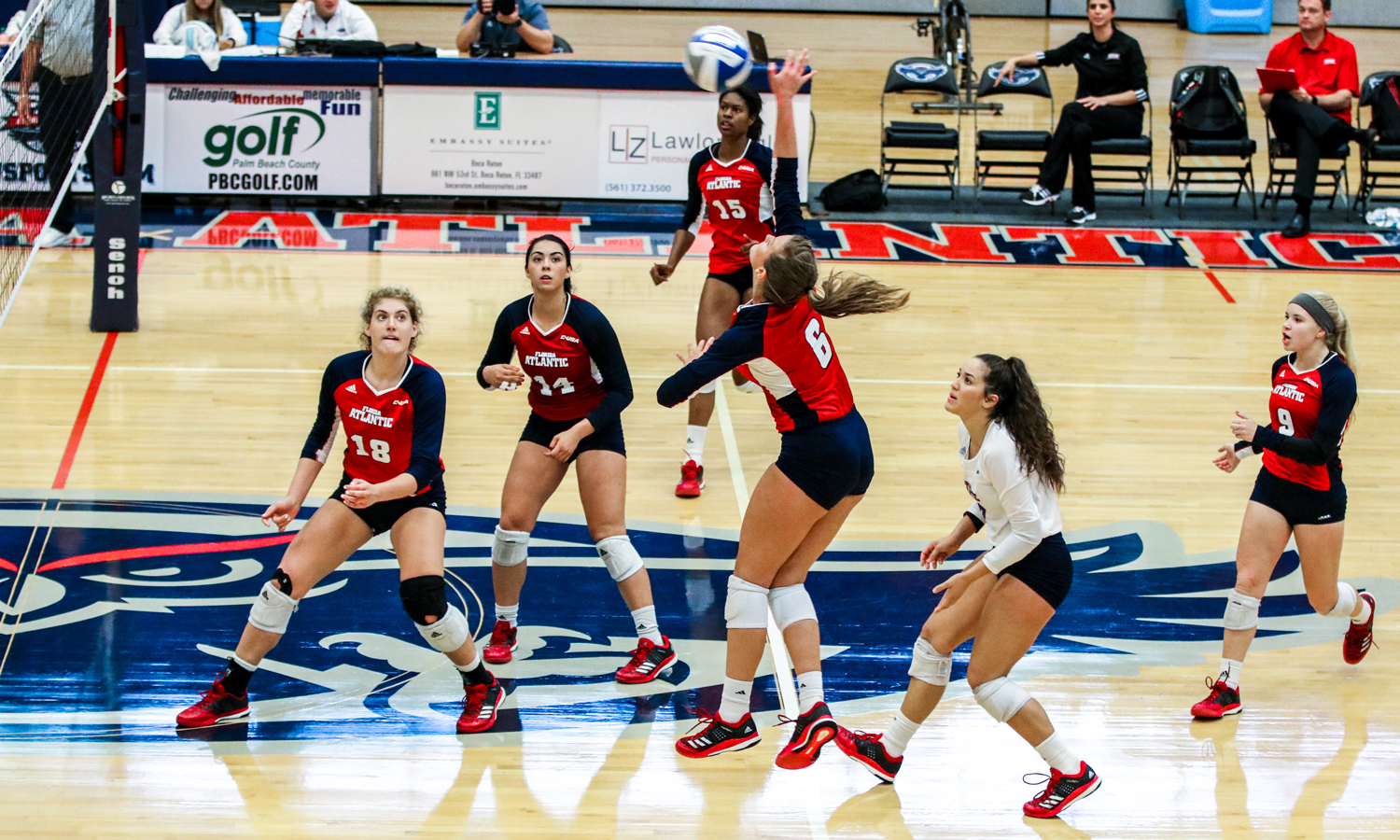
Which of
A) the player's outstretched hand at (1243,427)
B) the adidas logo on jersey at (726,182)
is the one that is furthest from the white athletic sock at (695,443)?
the player's outstretched hand at (1243,427)

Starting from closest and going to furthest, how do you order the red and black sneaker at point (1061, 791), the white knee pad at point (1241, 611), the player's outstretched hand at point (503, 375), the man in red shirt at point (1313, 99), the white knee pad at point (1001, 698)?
1. the white knee pad at point (1001, 698)
2. the red and black sneaker at point (1061, 791)
3. the white knee pad at point (1241, 611)
4. the player's outstretched hand at point (503, 375)
5. the man in red shirt at point (1313, 99)

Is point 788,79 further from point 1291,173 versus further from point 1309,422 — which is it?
point 1291,173

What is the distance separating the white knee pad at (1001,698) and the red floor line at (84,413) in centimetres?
551

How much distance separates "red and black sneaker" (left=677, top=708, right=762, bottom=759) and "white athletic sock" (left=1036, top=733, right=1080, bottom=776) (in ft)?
3.70

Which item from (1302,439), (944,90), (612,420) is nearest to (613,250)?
(944,90)

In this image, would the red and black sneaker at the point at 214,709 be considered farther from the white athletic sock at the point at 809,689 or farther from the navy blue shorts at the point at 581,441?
the white athletic sock at the point at 809,689

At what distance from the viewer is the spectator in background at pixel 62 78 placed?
1000cm

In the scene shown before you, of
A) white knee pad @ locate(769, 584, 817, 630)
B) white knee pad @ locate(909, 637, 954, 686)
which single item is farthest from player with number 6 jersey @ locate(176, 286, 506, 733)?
white knee pad @ locate(909, 637, 954, 686)

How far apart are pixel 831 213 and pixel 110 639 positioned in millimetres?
9522

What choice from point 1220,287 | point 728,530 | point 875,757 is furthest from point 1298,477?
point 1220,287

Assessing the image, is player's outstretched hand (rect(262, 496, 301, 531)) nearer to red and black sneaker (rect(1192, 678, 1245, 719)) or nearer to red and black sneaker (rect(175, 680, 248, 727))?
red and black sneaker (rect(175, 680, 248, 727))

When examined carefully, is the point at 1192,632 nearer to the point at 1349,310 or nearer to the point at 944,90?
A: the point at 1349,310

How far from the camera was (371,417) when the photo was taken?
5.71 meters

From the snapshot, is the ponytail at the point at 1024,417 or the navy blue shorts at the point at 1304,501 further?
the navy blue shorts at the point at 1304,501
